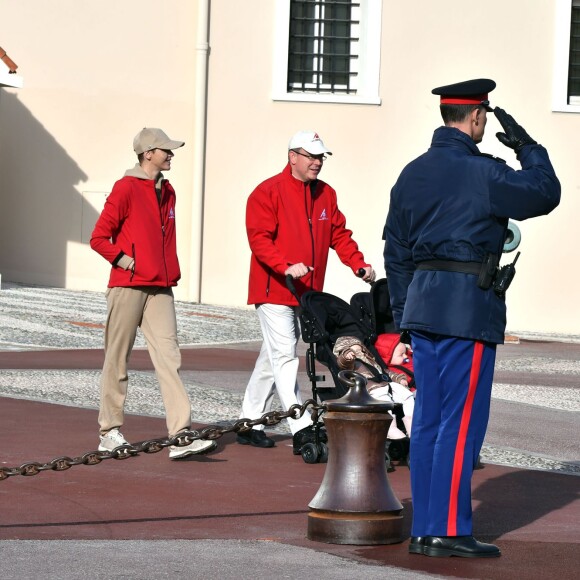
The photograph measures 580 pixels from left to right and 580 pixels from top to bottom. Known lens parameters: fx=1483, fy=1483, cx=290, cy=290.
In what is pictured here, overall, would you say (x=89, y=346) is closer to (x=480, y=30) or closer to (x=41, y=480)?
(x=41, y=480)

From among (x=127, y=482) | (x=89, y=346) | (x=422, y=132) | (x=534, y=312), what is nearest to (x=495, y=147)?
(x=422, y=132)

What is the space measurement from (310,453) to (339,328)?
971mm

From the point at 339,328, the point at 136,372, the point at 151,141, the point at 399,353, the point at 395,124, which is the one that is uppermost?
the point at 395,124

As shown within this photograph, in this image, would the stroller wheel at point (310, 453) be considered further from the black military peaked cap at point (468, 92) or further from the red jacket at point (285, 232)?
the black military peaked cap at point (468, 92)

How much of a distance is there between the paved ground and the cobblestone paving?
0.03 metres

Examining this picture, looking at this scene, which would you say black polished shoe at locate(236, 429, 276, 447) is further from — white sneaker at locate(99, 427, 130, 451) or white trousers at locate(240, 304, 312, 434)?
white sneaker at locate(99, 427, 130, 451)

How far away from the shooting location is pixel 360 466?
6.68 meters

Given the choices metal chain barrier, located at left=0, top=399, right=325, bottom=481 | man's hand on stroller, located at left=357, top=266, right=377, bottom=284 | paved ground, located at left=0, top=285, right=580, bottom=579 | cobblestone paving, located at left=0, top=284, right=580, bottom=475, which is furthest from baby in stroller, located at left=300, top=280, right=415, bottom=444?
metal chain barrier, located at left=0, top=399, right=325, bottom=481

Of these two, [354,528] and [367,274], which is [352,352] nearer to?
[367,274]

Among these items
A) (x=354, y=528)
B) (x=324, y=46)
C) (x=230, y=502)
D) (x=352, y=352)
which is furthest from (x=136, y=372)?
(x=324, y=46)

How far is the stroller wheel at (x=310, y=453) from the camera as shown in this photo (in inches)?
354

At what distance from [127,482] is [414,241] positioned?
2.50 meters

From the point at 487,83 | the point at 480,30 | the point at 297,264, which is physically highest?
the point at 480,30

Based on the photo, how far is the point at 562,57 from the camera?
22.8m
